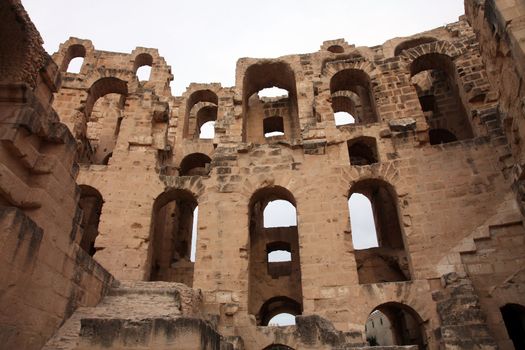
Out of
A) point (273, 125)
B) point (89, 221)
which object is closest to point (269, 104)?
point (273, 125)

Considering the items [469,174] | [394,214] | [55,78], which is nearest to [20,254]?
[55,78]

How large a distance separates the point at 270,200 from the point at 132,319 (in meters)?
11.8

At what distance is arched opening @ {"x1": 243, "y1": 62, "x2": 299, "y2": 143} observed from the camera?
49.1 ft

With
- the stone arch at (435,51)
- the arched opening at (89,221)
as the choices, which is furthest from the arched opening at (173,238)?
the stone arch at (435,51)

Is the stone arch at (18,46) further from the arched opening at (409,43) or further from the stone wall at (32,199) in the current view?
the arched opening at (409,43)

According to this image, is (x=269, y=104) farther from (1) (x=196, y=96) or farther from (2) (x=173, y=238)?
(2) (x=173, y=238)

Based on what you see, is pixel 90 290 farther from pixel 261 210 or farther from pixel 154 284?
pixel 261 210

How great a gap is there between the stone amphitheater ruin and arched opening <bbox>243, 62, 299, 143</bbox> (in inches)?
3.5

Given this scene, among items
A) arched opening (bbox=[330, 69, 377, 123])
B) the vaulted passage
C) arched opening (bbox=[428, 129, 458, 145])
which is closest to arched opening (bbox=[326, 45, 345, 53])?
arched opening (bbox=[330, 69, 377, 123])

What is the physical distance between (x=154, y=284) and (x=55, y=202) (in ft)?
10.7

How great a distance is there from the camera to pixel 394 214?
15.0 meters

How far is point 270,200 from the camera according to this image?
16.7 metres

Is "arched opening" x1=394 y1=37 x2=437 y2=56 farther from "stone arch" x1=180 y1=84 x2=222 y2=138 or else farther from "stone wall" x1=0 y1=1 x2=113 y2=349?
"stone wall" x1=0 y1=1 x2=113 y2=349

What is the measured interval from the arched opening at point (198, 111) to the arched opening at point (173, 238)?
3608 millimetres
